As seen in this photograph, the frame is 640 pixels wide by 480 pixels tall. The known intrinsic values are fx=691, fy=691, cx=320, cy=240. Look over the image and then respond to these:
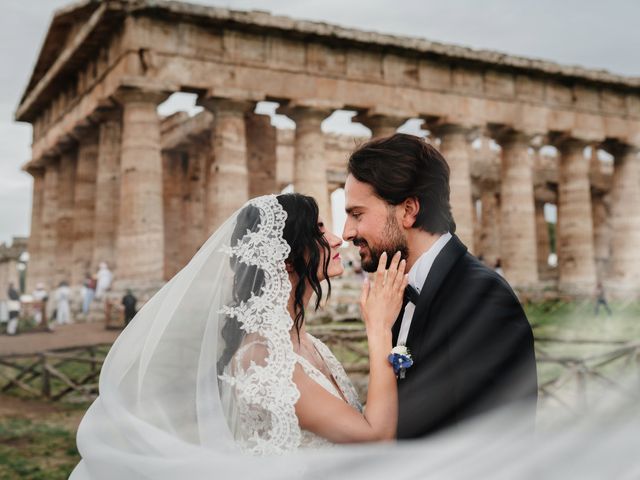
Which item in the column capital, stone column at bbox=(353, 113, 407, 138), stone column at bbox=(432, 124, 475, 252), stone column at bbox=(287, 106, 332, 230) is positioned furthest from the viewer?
stone column at bbox=(432, 124, 475, 252)

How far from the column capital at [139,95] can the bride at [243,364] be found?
53.6ft

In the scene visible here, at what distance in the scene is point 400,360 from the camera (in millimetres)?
2299

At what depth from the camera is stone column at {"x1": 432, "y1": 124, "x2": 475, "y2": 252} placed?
22.4m

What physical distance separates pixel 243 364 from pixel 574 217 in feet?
79.4

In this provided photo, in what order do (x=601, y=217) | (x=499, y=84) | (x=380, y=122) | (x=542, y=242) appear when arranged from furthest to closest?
1. (x=601, y=217)
2. (x=542, y=242)
3. (x=499, y=84)
4. (x=380, y=122)

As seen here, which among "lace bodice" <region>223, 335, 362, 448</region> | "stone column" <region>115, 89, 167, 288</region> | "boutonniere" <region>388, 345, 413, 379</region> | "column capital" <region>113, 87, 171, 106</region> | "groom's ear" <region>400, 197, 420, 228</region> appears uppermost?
"column capital" <region>113, 87, 171, 106</region>

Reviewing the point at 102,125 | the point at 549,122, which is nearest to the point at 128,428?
the point at 102,125

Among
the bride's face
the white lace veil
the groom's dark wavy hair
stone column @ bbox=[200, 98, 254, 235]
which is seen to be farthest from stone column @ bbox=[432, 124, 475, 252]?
the groom's dark wavy hair

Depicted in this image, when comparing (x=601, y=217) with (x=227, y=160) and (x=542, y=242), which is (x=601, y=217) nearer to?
(x=542, y=242)

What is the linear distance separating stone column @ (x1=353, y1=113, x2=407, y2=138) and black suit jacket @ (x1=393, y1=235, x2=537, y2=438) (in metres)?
19.3

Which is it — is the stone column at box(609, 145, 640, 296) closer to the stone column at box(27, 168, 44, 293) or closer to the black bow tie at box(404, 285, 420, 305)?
the stone column at box(27, 168, 44, 293)

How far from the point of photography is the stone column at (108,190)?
2103 cm

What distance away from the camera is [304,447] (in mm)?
2479

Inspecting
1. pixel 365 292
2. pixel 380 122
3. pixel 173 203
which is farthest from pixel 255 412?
pixel 173 203
